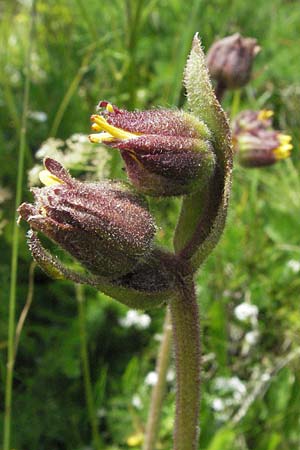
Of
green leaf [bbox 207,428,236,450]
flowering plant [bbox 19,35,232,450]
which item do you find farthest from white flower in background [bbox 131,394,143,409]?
flowering plant [bbox 19,35,232,450]

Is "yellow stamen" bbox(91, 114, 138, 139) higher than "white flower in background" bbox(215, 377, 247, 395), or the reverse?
"yellow stamen" bbox(91, 114, 138, 139)

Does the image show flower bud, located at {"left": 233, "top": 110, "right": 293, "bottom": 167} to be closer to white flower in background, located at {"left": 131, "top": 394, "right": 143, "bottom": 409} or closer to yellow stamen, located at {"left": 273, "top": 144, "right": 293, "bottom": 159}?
yellow stamen, located at {"left": 273, "top": 144, "right": 293, "bottom": 159}

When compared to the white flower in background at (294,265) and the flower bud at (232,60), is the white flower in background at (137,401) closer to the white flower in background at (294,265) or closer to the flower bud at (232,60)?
the white flower in background at (294,265)

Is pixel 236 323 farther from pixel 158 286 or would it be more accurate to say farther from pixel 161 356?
pixel 158 286

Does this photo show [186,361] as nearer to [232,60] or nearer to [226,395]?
[226,395]

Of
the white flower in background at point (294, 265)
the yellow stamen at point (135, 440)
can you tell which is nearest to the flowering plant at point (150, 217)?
the yellow stamen at point (135, 440)
